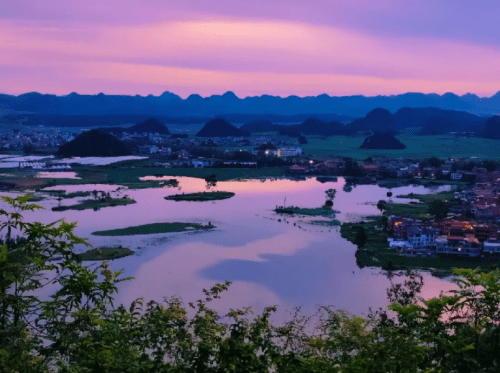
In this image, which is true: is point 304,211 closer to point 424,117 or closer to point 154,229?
point 154,229

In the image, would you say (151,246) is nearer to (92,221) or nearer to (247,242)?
(247,242)

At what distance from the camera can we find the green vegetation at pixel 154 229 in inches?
433

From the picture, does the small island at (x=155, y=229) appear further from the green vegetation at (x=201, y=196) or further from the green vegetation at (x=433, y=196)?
the green vegetation at (x=433, y=196)

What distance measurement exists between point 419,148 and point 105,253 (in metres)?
28.7

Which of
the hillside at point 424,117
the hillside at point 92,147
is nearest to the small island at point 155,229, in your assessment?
the hillside at point 92,147

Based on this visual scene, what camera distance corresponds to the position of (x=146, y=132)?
4616 centimetres

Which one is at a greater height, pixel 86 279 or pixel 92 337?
pixel 86 279

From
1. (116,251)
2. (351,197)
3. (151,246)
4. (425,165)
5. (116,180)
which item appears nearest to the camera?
(116,251)

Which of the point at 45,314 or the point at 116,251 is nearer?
the point at 45,314

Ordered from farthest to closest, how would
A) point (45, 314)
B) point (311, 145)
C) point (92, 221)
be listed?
1. point (311, 145)
2. point (92, 221)
3. point (45, 314)

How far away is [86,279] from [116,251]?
8.01 metres

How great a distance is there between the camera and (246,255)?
9617 mm

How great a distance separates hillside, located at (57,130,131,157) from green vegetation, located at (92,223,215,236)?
718 inches

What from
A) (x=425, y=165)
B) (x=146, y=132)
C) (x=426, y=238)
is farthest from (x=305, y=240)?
(x=146, y=132)
